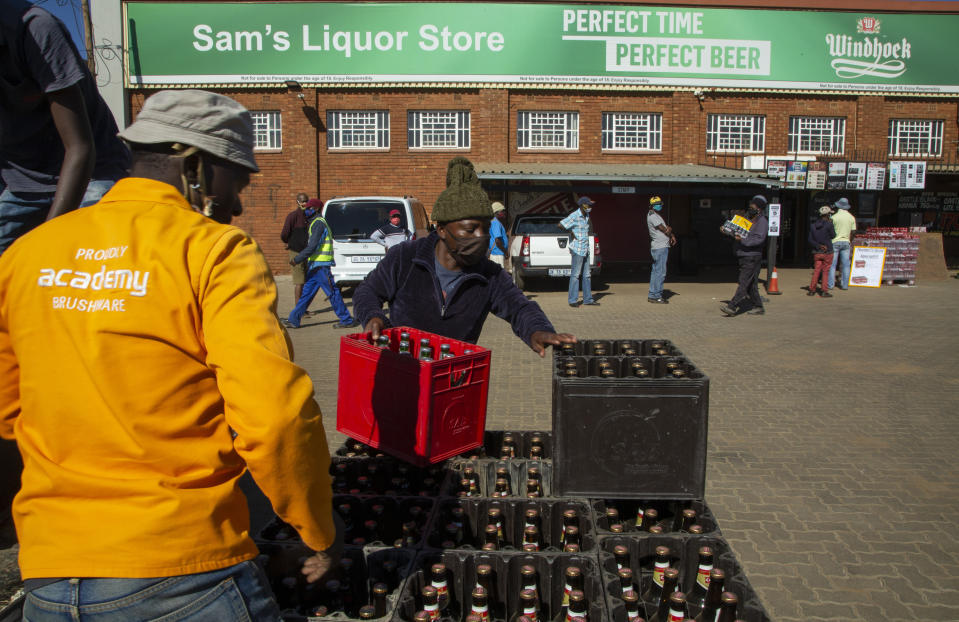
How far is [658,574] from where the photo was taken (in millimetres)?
3018

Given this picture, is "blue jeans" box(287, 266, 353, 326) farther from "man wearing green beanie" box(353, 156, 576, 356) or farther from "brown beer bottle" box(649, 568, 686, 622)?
"brown beer bottle" box(649, 568, 686, 622)

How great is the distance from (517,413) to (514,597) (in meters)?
4.16

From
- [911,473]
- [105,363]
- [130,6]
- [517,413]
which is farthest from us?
[130,6]

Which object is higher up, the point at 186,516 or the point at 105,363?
the point at 105,363

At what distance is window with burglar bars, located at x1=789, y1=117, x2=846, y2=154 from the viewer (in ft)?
75.3

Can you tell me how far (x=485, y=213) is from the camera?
13.6 ft

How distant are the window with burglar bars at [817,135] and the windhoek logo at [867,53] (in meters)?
1.45

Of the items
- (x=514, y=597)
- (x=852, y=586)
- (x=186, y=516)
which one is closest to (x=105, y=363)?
(x=186, y=516)

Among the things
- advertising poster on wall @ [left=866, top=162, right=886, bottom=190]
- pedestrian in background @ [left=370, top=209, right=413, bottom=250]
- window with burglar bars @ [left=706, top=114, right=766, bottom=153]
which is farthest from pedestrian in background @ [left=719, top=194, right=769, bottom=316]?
window with burglar bars @ [left=706, top=114, right=766, bottom=153]

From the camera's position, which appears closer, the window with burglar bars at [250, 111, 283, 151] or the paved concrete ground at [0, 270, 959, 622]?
the paved concrete ground at [0, 270, 959, 622]

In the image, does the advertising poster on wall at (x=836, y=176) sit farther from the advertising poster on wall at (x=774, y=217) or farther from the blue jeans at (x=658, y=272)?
the blue jeans at (x=658, y=272)

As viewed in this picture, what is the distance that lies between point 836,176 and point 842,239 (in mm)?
4015

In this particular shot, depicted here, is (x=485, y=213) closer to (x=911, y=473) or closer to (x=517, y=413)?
(x=517, y=413)

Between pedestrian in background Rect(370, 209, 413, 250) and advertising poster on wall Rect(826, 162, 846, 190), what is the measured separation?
1250cm
